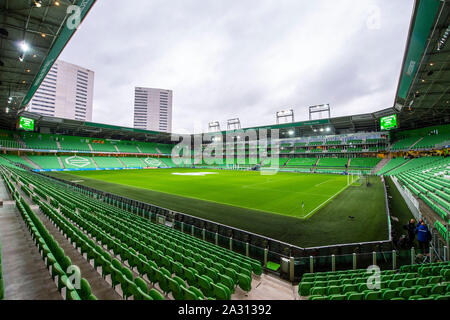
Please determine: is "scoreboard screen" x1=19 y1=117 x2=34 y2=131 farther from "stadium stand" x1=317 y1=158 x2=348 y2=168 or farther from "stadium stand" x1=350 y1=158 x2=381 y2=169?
"stadium stand" x1=350 y1=158 x2=381 y2=169

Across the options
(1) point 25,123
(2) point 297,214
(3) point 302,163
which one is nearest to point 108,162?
(1) point 25,123

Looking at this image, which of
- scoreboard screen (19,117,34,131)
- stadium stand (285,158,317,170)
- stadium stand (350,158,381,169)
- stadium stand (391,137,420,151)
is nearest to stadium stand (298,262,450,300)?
stadium stand (350,158,381,169)

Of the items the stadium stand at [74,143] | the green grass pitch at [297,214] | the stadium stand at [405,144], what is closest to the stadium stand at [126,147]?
the stadium stand at [74,143]

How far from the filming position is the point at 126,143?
65125 millimetres

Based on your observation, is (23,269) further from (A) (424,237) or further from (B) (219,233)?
(A) (424,237)

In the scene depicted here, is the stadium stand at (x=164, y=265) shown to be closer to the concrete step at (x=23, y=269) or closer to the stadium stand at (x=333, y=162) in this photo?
the concrete step at (x=23, y=269)

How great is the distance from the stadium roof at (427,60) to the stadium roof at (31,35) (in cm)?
1898

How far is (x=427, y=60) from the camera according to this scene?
15.4 meters

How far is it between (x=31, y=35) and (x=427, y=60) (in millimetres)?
29003

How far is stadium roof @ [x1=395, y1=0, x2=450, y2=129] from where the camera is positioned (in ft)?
36.6

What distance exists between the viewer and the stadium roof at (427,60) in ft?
36.6

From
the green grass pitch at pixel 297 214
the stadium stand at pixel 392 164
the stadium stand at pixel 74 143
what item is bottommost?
the green grass pitch at pixel 297 214
